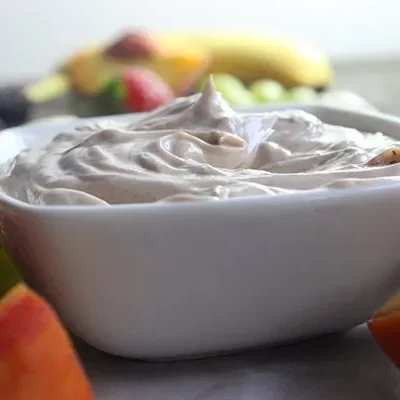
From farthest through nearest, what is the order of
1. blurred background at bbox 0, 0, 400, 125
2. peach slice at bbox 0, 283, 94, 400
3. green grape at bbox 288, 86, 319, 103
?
1. blurred background at bbox 0, 0, 400, 125
2. green grape at bbox 288, 86, 319, 103
3. peach slice at bbox 0, 283, 94, 400

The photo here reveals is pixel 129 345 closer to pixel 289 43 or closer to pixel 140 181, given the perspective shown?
pixel 140 181

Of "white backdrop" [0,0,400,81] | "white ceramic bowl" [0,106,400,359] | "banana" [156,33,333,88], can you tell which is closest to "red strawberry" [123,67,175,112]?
"banana" [156,33,333,88]

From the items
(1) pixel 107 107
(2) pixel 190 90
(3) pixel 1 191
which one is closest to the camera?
(3) pixel 1 191

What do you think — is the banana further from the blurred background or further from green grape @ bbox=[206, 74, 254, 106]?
the blurred background

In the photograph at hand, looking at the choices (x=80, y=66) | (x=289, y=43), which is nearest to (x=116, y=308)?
(x=80, y=66)

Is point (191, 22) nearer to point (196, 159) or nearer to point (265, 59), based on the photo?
point (265, 59)
